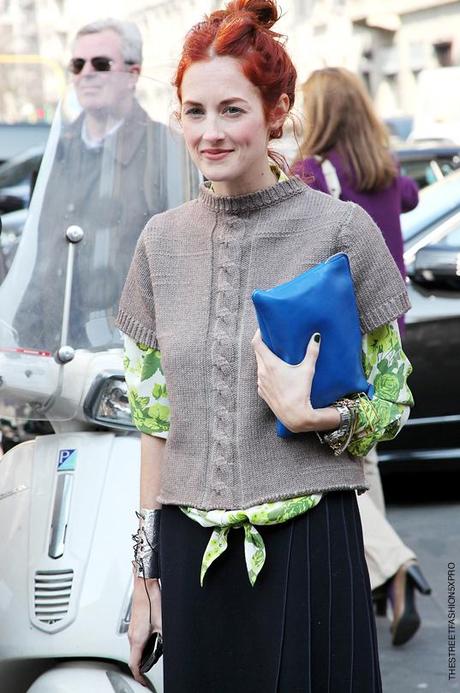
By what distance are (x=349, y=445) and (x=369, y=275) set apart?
28 centimetres

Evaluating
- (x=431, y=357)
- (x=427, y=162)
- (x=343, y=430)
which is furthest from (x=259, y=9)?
(x=427, y=162)

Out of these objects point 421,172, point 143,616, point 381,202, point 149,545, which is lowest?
point 143,616

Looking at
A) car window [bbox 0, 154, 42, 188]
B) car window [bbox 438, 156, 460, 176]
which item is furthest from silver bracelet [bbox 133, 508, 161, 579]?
car window [bbox 0, 154, 42, 188]

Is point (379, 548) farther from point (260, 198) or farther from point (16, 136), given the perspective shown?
point (16, 136)

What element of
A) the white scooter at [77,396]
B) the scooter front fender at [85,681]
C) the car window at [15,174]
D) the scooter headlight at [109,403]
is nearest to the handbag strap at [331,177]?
the white scooter at [77,396]

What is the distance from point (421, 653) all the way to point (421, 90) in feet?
52.1

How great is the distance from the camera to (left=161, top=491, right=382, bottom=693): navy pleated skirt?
2201 mm

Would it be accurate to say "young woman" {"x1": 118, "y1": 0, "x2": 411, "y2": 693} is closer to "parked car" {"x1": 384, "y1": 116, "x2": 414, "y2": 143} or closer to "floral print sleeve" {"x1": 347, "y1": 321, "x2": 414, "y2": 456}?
"floral print sleeve" {"x1": 347, "y1": 321, "x2": 414, "y2": 456}

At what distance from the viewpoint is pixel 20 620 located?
3047mm

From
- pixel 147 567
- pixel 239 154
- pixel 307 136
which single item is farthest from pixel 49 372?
pixel 307 136

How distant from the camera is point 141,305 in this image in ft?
7.89

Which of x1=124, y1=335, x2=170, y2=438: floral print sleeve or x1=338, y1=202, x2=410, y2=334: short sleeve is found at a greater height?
x1=338, y1=202, x2=410, y2=334: short sleeve

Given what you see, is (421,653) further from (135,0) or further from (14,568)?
(135,0)

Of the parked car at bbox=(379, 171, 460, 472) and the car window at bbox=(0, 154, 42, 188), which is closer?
the parked car at bbox=(379, 171, 460, 472)
